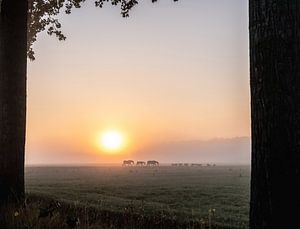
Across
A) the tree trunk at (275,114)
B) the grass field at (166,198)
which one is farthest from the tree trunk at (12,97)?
the tree trunk at (275,114)

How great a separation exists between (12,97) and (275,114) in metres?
6.84

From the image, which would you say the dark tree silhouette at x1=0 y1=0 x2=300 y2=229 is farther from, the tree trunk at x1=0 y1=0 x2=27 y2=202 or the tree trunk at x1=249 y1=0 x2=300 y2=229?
the tree trunk at x1=0 y1=0 x2=27 y2=202

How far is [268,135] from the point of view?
4.94 metres

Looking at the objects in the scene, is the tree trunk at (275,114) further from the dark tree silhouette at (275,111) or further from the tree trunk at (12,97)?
the tree trunk at (12,97)

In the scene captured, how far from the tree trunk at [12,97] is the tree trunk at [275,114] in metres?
6.26

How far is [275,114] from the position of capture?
4.93m

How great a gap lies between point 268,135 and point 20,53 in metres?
7.07

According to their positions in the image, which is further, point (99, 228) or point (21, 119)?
point (21, 119)

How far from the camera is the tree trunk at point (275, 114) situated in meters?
4.82

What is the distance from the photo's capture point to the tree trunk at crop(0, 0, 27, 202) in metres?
9.66

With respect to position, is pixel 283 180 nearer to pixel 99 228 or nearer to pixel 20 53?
pixel 99 228

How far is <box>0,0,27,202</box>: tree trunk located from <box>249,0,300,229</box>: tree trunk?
6.26m

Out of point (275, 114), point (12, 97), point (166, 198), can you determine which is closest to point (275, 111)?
point (275, 114)

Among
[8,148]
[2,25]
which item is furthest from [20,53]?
[8,148]
